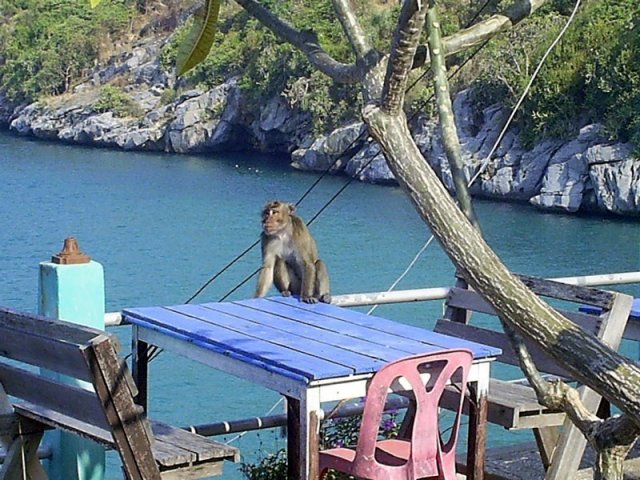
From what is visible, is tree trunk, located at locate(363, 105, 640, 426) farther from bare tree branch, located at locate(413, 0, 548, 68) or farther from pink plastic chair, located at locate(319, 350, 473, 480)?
pink plastic chair, located at locate(319, 350, 473, 480)

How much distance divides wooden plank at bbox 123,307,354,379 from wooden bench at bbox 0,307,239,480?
239 mm

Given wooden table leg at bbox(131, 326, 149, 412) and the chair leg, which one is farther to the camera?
wooden table leg at bbox(131, 326, 149, 412)

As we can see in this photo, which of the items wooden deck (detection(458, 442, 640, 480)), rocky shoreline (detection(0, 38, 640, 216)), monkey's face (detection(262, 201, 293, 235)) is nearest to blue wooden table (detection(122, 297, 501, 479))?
wooden deck (detection(458, 442, 640, 480))

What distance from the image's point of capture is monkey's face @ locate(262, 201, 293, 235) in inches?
191

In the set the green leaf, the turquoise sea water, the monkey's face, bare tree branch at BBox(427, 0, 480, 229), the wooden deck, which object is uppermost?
the green leaf

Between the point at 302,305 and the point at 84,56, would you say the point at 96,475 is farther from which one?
the point at 84,56

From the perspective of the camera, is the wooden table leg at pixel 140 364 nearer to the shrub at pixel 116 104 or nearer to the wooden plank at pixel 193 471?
the wooden plank at pixel 193 471

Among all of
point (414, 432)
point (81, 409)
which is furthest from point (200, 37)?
point (414, 432)

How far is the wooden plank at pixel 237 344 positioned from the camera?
9.30 feet

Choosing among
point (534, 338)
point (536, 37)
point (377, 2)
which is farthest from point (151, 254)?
point (377, 2)

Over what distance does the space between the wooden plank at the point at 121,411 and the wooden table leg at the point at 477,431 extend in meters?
0.93

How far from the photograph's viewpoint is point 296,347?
10.1ft

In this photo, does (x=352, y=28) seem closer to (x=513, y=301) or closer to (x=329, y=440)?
(x=513, y=301)

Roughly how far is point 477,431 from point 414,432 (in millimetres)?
202
